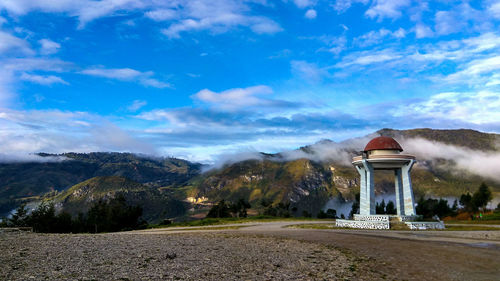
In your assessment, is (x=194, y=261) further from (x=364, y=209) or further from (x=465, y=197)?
(x=465, y=197)

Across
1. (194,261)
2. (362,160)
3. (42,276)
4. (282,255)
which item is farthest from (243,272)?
(362,160)

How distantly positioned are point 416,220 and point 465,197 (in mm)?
117378

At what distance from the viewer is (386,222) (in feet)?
172

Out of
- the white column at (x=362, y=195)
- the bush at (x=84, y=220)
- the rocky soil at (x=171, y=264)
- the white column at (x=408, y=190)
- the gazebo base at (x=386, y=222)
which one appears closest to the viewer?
the rocky soil at (x=171, y=264)

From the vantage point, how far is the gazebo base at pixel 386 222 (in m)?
51.3

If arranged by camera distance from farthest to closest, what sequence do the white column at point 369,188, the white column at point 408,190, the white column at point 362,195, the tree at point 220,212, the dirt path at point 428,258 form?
the tree at point 220,212 < the white column at point 362,195 < the white column at point 369,188 < the white column at point 408,190 < the dirt path at point 428,258

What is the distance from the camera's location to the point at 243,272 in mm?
19281

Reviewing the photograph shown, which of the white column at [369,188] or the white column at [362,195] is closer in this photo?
the white column at [369,188]

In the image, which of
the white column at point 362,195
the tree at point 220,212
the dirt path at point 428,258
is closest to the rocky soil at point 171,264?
the dirt path at point 428,258

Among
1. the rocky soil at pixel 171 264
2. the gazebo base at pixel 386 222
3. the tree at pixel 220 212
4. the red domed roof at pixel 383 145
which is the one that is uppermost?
the red domed roof at pixel 383 145

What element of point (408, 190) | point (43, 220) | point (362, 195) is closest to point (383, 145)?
point (408, 190)

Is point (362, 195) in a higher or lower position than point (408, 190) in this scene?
lower

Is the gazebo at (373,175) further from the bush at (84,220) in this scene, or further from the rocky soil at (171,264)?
the bush at (84,220)

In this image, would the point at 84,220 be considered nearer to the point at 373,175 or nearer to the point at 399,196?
the point at 373,175
